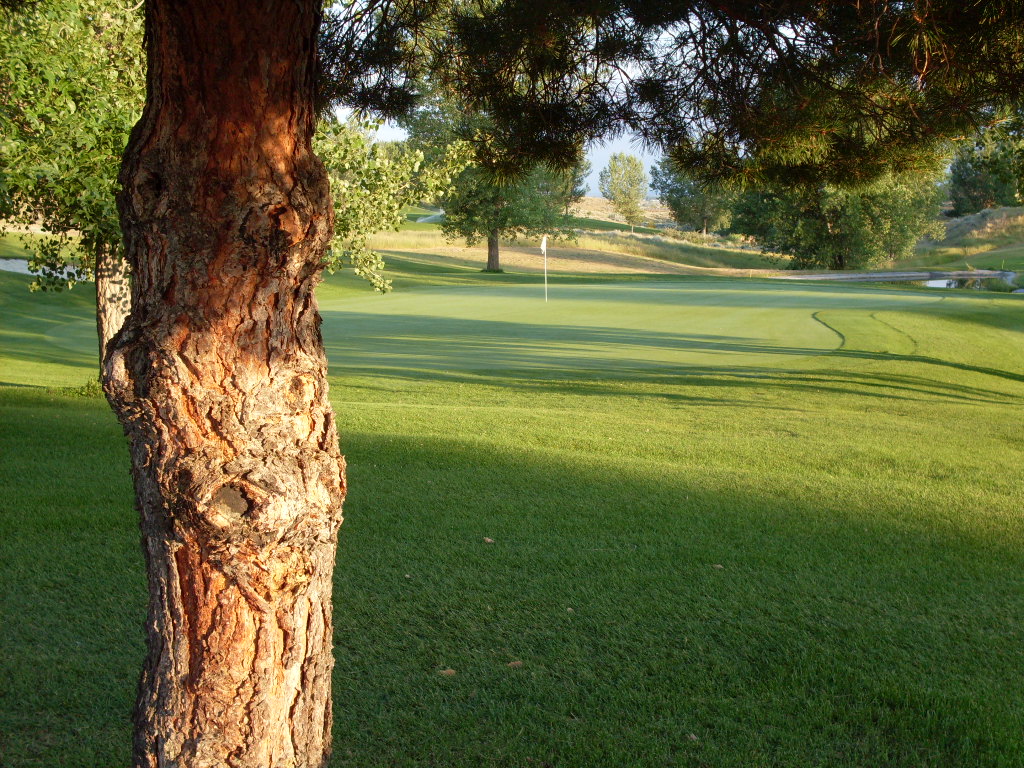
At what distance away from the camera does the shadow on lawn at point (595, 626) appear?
9.75 feet

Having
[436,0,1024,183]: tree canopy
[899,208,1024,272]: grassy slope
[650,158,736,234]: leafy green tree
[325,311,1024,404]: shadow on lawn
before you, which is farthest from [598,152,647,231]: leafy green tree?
[436,0,1024,183]: tree canopy

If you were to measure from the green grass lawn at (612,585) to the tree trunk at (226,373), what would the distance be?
1014 millimetres

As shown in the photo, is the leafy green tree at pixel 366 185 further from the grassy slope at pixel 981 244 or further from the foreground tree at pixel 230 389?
the grassy slope at pixel 981 244

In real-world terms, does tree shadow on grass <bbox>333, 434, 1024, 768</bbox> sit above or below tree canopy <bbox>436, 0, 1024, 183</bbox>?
below

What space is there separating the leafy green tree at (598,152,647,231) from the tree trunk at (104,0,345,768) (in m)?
92.4

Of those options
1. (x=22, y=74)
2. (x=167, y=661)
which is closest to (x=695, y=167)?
(x=167, y=661)

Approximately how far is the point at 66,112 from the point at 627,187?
91914 millimetres

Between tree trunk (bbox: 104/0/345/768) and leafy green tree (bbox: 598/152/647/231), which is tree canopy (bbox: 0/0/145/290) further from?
leafy green tree (bbox: 598/152/647/231)

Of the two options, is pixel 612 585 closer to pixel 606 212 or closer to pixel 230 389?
pixel 230 389

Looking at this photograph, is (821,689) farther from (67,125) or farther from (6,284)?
(6,284)

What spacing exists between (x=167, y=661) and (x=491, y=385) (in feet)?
31.8

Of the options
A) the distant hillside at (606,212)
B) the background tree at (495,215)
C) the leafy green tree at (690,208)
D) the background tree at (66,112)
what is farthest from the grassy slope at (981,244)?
the background tree at (66,112)

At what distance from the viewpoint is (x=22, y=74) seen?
670cm

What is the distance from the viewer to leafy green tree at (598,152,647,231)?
92688 mm
